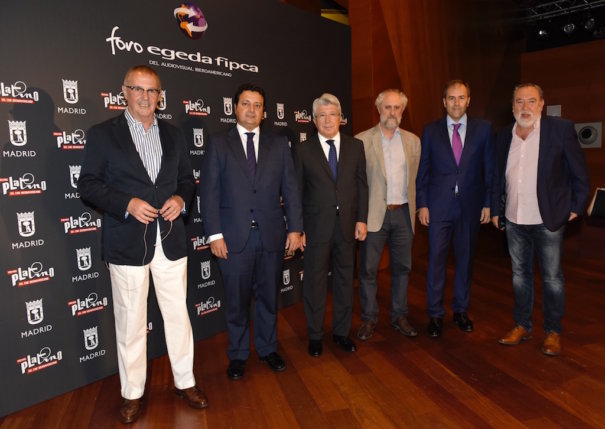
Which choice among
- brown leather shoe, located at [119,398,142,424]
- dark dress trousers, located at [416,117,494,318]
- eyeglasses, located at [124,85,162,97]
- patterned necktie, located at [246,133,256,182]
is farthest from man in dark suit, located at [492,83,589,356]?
brown leather shoe, located at [119,398,142,424]

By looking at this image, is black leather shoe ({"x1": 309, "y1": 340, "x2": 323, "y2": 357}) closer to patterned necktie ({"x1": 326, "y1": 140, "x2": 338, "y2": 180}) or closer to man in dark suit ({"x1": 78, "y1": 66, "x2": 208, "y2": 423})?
man in dark suit ({"x1": 78, "y1": 66, "x2": 208, "y2": 423})

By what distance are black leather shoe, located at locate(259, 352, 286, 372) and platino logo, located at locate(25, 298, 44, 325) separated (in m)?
1.50

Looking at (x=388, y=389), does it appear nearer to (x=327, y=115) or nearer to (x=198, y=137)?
(x=327, y=115)

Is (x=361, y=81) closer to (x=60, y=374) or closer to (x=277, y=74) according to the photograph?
(x=277, y=74)

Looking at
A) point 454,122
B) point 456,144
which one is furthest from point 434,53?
point 456,144

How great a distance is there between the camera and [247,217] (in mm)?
2996

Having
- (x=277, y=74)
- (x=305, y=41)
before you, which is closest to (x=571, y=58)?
(x=305, y=41)

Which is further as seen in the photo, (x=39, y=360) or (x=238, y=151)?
(x=238, y=151)

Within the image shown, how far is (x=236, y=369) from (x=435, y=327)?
1705 mm

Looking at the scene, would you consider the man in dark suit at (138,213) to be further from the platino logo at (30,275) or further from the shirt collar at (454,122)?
the shirt collar at (454,122)

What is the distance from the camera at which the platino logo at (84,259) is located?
302 cm

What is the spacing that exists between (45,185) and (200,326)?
1.76m

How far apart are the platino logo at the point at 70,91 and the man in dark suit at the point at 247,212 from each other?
946 mm

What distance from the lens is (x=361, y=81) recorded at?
230 inches
